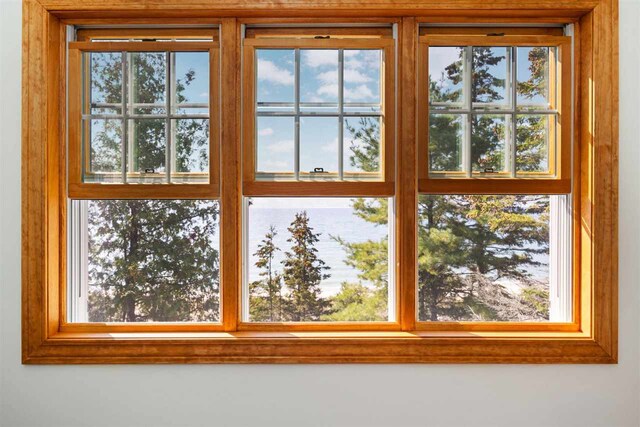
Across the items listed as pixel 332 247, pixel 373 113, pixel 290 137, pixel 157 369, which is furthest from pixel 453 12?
pixel 157 369

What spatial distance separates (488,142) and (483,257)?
55 cm

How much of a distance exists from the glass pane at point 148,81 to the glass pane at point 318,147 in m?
Answer: 0.68

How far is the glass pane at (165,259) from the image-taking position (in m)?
1.97

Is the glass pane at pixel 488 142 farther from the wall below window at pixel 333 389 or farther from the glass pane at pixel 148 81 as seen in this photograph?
the glass pane at pixel 148 81

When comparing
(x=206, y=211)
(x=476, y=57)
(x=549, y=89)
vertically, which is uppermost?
(x=476, y=57)

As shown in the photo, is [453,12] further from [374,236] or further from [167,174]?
[167,174]

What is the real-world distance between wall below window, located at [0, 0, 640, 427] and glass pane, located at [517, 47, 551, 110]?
31cm

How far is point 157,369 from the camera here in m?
1.85

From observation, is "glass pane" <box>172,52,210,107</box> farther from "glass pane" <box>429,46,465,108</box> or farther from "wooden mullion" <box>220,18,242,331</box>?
"glass pane" <box>429,46,465,108</box>

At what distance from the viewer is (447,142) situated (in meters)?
1.94

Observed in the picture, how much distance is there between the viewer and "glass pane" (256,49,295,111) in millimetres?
1933

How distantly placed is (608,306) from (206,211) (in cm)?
190

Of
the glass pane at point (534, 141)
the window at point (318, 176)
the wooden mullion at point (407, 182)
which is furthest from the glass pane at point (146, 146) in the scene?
the glass pane at point (534, 141)

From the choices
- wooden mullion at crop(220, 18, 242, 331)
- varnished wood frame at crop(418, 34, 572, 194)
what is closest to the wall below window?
varnished wood frame at crop(418, 34, 572, 194)
